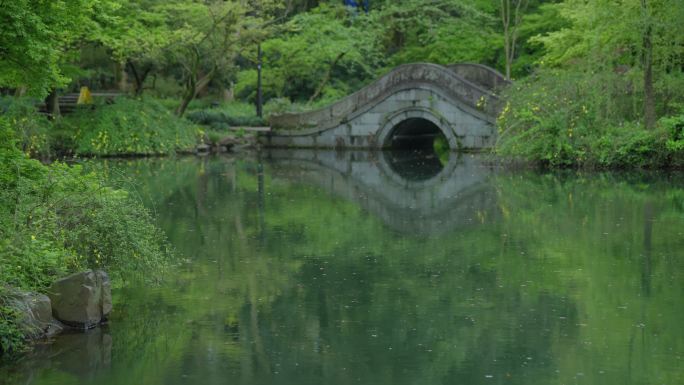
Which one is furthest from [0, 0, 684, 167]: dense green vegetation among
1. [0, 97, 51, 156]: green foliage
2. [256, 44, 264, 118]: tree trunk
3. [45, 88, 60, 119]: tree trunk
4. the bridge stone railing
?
the bridge stone railing

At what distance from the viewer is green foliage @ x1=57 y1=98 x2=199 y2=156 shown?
98.1 ft

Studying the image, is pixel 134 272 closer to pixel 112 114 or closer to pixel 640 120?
pixel 640 120

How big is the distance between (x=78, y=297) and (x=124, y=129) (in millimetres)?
20928

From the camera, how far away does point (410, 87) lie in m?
32.6

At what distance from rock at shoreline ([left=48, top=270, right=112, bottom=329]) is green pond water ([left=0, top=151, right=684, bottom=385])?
186 millimetres

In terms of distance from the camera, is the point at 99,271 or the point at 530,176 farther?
the point at 530,176

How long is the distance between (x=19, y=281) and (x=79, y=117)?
71.1ft

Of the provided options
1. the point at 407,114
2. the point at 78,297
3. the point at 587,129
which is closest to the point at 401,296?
the point at 78,297

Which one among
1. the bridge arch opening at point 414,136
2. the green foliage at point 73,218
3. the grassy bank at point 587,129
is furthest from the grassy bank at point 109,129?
the green foliage at point 73,218

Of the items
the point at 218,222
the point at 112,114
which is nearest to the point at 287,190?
the point at 218,222

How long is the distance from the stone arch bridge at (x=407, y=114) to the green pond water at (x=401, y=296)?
425 inches

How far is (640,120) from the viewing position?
2508cm

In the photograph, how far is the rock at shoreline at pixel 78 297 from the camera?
10.0m

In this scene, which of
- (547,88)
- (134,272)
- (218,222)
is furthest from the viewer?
(547,88)
